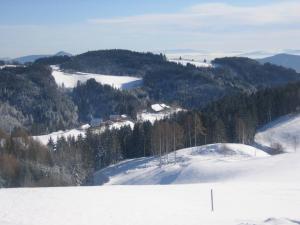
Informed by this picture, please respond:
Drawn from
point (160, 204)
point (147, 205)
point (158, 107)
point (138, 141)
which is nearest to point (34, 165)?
point (138, 141)

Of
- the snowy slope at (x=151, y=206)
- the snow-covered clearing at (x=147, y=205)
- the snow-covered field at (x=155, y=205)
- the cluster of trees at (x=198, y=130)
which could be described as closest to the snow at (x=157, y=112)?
the cluster of trees at (x=198, y=130)

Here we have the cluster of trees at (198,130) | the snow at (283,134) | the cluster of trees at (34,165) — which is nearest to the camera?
the cluster of trees at (34,165)

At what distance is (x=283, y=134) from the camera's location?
253ft

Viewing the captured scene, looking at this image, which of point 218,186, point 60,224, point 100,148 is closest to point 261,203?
point 218,186

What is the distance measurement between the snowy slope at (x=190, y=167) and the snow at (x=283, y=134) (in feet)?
32.4

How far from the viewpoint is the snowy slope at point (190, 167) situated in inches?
1930

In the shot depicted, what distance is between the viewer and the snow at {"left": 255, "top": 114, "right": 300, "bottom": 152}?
73300 mm

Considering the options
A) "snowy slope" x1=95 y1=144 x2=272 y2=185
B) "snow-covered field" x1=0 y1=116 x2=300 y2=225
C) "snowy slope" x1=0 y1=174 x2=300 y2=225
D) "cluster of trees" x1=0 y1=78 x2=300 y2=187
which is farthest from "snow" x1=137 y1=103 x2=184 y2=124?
"snowy slope" x1=0 y1=174 x2=300 y2=225

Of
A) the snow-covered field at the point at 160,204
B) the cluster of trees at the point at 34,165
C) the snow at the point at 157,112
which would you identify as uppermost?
the snow-covered field at the point at 160,204

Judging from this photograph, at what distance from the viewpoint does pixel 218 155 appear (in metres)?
63.6

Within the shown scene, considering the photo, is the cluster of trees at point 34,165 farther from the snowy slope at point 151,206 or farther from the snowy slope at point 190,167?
the snowy slope at point 151,206

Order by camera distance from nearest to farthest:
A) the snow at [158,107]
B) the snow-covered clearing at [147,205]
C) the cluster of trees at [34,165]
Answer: the snow-covered clearing at [147,205] < the cluster of trees at [34,165] < the snow at [158,107]

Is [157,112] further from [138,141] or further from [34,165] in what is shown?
[34,165]

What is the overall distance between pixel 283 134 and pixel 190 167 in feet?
91.2
